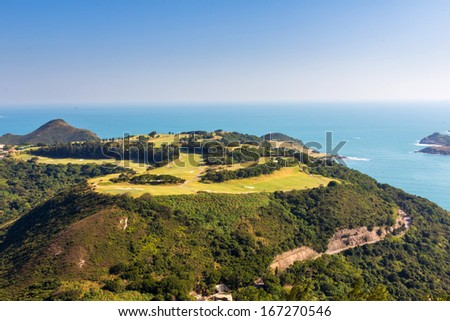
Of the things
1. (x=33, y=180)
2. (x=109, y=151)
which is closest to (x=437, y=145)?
(x=109, y=151)

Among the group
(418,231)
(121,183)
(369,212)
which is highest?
(121,183)

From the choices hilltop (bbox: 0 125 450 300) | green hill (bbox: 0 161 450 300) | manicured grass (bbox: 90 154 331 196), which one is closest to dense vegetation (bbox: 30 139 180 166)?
manicured grass (bbox: 90 154 331 196)

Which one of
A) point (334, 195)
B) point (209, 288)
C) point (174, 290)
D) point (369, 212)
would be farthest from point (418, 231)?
point (174, 290)

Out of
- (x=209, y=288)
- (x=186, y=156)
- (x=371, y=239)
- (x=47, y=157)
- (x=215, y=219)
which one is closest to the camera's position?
(x=209, y=288)

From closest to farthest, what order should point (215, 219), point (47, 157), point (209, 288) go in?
point (209, 288) < point (215, 219) < point (47, 157)

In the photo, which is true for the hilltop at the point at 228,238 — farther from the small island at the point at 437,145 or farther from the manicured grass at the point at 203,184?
the small island at the point at 437,145

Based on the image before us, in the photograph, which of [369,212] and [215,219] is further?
[369,212]

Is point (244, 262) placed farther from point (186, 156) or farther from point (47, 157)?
point (47, 157)

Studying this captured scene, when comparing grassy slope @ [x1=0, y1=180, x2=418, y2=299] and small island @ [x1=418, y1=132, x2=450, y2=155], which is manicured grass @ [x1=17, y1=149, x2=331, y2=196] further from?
small island @ [x1=418, y1=132, x2=450, y2=155]
